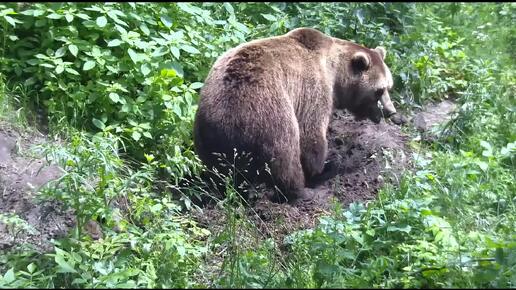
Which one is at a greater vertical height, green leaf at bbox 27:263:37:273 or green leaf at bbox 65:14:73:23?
green leaf at bbox 65:14:73:23

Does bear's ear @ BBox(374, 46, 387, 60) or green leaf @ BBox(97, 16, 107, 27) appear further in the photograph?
bear's ear @ BBox(374, 46, 387, 60)

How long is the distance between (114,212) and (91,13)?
2.47 metres

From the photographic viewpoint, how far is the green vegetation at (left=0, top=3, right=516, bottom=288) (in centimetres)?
516

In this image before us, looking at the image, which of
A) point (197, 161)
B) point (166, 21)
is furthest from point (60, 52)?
point (197, 161)

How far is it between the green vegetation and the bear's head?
50 cm

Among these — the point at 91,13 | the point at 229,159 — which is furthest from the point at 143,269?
the point at 91,13

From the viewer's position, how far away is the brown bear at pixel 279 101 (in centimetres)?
658

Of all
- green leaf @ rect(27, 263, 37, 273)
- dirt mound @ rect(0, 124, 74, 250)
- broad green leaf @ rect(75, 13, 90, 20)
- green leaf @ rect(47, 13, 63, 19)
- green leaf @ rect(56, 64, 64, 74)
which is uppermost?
broad green leaf @ rect(75, 13, 90, 20)

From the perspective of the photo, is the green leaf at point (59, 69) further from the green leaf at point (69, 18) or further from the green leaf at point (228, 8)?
the green leaf at point (228, 8)

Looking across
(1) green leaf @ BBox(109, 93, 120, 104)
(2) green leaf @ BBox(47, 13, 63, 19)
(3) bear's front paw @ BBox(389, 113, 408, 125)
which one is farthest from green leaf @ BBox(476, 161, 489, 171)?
(2) green leaf @ BBox(47, 13, 63, 19)

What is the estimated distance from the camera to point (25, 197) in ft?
20.0

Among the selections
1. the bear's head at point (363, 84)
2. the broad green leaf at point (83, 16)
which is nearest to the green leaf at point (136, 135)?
the broad green leaf at point (83, 16)

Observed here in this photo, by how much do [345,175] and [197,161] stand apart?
1362 millimetres

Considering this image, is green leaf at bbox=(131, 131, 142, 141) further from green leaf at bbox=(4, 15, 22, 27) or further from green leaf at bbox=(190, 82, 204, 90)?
green leaf at bbox=(4, 15, 22, 27)
